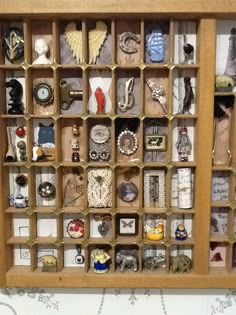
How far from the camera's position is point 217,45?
0.97 m

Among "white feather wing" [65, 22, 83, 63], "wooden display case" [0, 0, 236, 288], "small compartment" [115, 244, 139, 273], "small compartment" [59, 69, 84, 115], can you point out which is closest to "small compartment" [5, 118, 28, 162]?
"wooden display case" [0, 0, 236, 288]

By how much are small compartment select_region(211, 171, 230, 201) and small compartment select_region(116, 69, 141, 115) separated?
25cm

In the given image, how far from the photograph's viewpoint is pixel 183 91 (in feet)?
3.22

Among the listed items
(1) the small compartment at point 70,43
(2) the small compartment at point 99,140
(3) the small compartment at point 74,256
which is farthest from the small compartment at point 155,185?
(1) the small compartment at point 70,43

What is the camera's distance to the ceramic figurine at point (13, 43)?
37.4 inches

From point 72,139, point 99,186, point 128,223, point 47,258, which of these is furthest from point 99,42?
point 47,258

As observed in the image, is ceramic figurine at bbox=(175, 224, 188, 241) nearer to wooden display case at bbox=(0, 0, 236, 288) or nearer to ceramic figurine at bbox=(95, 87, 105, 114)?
wooden display case at bbox=(0, 0, 236, 288)

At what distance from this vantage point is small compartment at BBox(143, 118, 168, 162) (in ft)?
3.21

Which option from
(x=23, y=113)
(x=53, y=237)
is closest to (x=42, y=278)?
(x=53, y=237)

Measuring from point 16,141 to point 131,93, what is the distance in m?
0.31

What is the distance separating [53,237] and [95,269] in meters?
0.13

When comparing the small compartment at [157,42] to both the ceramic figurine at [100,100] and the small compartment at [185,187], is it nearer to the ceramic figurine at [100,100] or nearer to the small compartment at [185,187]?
the ceramic figurine at [100,100]

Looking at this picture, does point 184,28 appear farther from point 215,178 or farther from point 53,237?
point 53,237

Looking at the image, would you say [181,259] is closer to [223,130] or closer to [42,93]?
[223,130]
